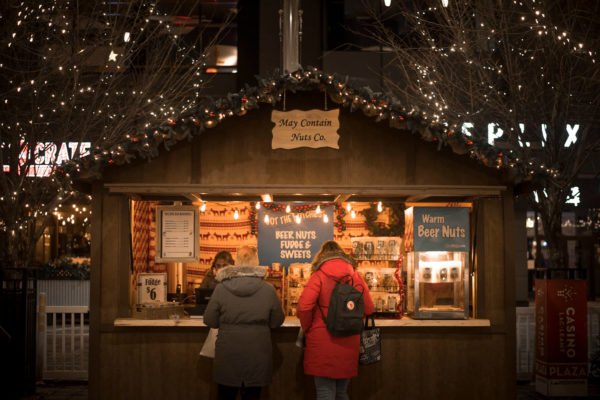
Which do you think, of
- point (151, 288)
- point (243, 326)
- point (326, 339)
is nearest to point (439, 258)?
point (326, 339)

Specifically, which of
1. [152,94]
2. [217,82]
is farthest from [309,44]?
[152,94]

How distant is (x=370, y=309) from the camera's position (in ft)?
25.9

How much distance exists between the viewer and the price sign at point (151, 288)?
376 inches

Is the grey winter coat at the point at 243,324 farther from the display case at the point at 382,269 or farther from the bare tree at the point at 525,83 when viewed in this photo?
the bare tree at the point at 525,83

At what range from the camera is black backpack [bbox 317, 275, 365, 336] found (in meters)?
7.51

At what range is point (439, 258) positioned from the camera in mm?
9234

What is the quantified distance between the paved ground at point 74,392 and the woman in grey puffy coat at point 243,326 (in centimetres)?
409

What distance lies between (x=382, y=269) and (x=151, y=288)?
3.02 metres

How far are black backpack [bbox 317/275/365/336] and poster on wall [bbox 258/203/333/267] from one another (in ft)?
9.34

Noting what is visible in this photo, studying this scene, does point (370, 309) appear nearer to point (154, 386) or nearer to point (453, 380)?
point (453, 380)

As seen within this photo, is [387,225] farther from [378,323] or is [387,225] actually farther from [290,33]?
[290,33]

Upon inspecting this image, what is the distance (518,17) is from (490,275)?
6690 millimetres

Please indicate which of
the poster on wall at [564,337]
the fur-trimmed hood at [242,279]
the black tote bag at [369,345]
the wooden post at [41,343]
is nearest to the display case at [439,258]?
the black tote bag at [369,345]

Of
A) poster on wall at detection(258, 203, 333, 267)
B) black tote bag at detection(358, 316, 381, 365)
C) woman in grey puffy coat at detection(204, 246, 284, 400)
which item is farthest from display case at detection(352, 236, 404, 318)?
woman in grey puffy coat at detection(204, 246, 284, 400)
